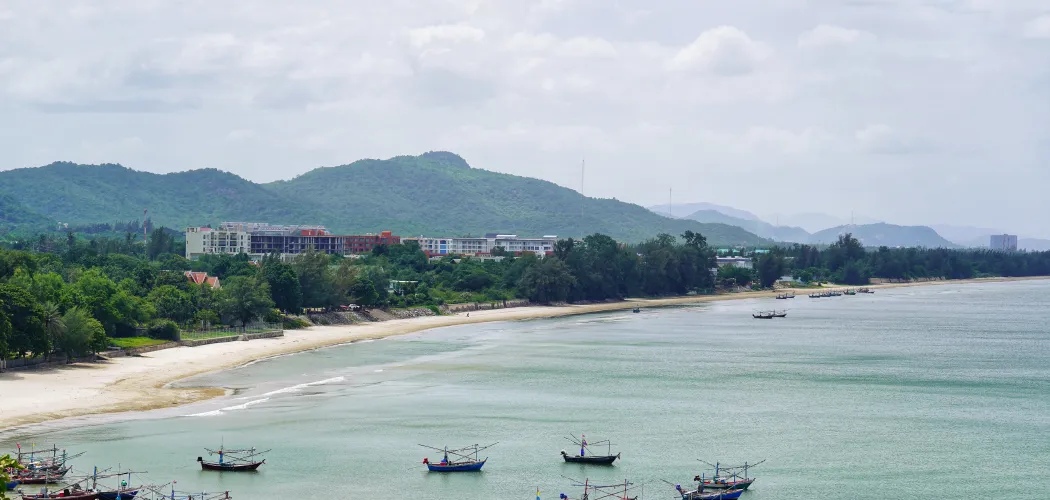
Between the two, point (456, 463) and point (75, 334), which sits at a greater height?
point (75, 334)

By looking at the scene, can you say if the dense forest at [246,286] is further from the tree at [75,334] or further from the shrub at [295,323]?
the shrub at [295,323]

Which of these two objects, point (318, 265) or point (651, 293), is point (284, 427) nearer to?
point (318, 265)

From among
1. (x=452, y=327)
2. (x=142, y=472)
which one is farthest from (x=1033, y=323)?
(x=142, y=472)

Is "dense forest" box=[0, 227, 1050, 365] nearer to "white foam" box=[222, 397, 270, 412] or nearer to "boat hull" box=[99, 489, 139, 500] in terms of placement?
"white foam" box=[222, 397, 270, 412]

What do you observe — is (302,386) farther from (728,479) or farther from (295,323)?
(295,323)

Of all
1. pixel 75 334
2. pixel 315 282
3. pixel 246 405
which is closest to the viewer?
pixel 246 405

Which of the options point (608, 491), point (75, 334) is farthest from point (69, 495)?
point (75, 334)

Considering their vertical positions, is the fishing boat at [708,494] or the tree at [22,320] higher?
the tree at [22,320]

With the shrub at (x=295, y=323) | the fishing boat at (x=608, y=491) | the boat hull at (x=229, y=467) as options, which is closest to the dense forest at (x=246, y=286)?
the shrub at (x=295, y=323)
